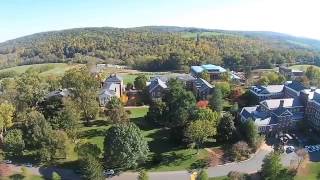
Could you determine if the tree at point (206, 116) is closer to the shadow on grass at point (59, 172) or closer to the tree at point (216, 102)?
the tree at point (216, 102)

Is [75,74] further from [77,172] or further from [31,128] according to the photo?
[77,172]

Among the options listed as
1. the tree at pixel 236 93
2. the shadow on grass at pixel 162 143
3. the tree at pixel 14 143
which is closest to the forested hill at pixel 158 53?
the tree at pixel 236 93

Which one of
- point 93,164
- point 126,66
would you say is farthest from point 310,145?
point 126,66

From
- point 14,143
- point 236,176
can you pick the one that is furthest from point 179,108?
point 14,143

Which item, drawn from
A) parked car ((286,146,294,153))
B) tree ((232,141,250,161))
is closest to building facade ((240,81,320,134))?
parked car ((286,146,294,153))

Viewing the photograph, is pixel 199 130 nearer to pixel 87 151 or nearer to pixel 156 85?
pixel 87 151

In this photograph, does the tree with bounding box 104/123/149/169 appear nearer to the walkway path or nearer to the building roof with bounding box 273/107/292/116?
the walkway path

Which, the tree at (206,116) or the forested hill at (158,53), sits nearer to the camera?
the tree at (206,116)
